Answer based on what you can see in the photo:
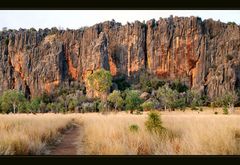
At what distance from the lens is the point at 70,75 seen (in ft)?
435

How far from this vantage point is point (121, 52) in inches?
5162

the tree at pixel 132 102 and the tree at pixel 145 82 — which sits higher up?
the tree at pixel 145 82

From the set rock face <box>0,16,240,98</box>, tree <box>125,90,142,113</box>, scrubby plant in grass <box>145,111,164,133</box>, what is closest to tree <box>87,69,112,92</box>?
tree <box>125,90,142,113</box>

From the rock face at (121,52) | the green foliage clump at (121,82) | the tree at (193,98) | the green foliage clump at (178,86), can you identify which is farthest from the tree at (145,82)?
the tree at (193,98)

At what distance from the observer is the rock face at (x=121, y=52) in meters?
122

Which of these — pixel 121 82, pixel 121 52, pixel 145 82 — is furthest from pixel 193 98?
pixel 121 52

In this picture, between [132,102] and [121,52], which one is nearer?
[132,102]

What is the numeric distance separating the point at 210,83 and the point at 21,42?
66.8 metres

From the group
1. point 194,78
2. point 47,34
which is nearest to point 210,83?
point 194,78

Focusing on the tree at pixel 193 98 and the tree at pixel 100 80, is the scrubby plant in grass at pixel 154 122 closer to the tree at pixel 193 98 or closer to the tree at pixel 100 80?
the tree at pixel 100 80

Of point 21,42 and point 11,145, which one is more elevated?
point 21,42

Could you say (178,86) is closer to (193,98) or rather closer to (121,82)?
(121,82)
